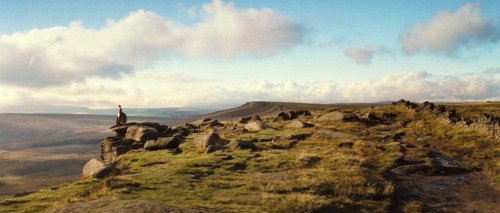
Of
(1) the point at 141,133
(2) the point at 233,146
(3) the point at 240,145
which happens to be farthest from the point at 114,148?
(3) the point at 240,145

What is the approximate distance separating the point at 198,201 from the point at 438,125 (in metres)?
40.0

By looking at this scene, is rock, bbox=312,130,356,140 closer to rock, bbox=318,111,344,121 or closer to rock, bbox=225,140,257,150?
rock, bbox=225,140,257,150

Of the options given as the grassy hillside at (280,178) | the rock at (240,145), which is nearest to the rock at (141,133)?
the grassy hillside at (280,178)

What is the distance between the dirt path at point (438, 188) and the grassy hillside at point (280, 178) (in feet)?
0.59

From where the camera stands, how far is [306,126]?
5044cm

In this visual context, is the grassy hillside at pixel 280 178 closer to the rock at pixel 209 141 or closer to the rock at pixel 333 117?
the rock at pixel 209 141

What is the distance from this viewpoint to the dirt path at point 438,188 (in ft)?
55.3

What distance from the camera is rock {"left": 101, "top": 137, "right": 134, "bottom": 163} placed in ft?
135

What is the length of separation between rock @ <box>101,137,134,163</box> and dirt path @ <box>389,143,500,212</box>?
27.8m

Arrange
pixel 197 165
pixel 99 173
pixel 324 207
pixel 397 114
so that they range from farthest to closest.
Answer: pixel 397 114 < pixel 197 165 < pixel 99 173 < pixel 324 207

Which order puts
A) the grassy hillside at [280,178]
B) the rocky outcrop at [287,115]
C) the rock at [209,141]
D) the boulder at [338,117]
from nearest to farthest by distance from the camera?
the grassy hillside at [280,178], the rock at [209,141], the boulder at [338,117], the rocky outcrop at [287,115]

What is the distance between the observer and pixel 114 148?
4250 cm

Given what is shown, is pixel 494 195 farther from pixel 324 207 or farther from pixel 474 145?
pixel 474 145

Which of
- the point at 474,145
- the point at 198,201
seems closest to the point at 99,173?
the point at 198,201
